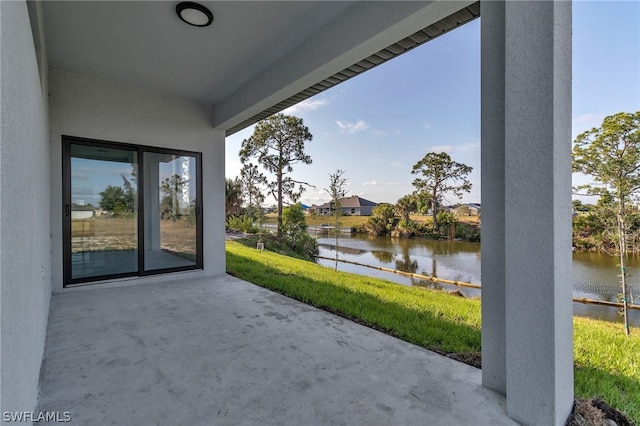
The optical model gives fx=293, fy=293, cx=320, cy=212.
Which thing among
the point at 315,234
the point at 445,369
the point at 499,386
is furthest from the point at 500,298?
the point at 315,234

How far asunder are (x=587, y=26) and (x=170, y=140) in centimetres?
539

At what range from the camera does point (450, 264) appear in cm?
905

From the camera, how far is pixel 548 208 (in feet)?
4.74

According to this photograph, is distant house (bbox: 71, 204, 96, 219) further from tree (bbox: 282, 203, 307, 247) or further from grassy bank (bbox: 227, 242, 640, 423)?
tree (bbox: 282, 203, 307, 247)

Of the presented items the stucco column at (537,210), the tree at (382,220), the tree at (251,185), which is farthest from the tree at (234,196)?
the stucco column at (537,210)

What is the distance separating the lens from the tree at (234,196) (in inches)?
571

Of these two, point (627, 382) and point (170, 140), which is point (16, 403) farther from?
point (170, 140)

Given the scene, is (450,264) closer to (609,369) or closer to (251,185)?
(609,369)

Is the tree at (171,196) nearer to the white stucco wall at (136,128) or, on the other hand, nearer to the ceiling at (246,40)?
the white stucco wall at (136,128)

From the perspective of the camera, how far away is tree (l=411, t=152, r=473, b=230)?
11.1 m

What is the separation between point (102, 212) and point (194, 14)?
311 cm

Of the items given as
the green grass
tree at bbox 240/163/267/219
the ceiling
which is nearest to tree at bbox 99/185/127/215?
the ceiling

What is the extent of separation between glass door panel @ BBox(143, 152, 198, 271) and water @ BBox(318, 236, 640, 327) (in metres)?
4.38

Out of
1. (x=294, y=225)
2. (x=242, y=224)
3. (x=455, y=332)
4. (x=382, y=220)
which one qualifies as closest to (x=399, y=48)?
(x=455, y=332)
